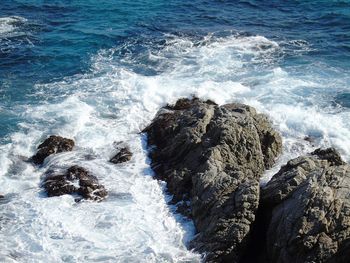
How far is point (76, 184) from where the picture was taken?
2248 cm

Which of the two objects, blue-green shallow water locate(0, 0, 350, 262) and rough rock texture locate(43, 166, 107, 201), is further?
rough rock texture locate(43, 166, 107, 201)

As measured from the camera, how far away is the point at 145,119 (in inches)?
1104

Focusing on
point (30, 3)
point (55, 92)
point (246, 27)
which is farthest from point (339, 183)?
point (30, 3)

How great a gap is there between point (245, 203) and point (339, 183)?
338 centimetres

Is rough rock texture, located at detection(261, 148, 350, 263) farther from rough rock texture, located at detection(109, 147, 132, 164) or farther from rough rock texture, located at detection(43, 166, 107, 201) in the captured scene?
rough rock texture, located at detection(109, 147, 132, 164)

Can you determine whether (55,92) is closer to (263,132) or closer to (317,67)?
(263,132)

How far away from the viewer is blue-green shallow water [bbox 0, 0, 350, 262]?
19.9m

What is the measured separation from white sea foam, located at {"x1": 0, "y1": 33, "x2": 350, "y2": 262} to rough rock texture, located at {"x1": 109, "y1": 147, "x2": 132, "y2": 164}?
1.27ft

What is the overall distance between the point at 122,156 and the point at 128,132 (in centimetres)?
246

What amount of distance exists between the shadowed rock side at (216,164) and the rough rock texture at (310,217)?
0.92 meters

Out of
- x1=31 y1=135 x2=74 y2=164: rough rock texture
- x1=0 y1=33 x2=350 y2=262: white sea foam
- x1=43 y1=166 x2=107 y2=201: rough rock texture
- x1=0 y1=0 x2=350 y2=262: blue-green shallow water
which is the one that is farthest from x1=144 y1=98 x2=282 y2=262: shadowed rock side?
x1=31 y1=135 x2=74 y2=164: rough rock texture

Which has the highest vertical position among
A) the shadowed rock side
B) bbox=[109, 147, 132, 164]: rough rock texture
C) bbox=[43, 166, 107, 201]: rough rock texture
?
the shadowed rock side

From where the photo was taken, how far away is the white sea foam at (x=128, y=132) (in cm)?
1923

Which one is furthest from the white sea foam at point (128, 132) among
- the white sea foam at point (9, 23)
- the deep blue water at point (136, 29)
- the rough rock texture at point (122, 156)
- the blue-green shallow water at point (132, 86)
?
the white sea foam at point (9, 23)
